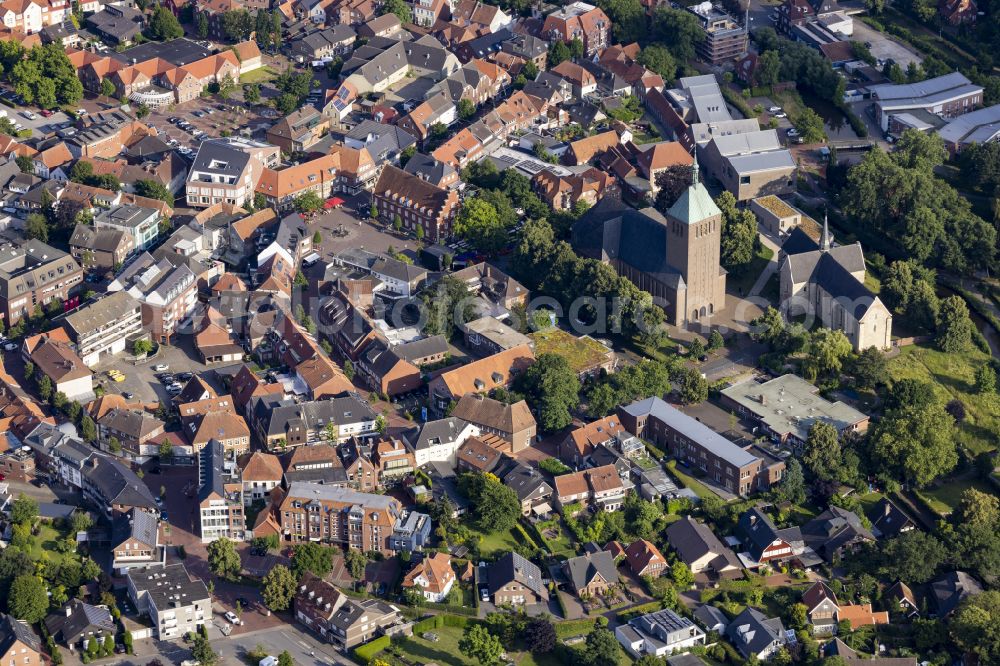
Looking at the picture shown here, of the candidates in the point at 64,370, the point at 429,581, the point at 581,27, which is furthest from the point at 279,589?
the point at 581,27

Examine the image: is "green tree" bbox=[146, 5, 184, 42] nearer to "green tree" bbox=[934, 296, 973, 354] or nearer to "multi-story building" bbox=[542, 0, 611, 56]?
"multi-story building" bbox=[542, 0, 611, 56]

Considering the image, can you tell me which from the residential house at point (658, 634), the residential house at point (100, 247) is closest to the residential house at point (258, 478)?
the residential house at point (658, 634)

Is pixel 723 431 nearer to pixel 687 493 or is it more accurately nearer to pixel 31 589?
pixel 687 493

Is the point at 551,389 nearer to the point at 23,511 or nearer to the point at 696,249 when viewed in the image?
the point at 696,249

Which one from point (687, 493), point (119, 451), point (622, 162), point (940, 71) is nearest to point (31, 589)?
point (119, 451)

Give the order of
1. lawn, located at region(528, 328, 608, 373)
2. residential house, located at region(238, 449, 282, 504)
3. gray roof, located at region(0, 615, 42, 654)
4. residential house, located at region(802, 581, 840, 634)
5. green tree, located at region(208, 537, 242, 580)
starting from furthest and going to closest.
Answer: lawn, located at region(528, 328, 608, 373)
residential house, located at region(238, 449, 282, 504)
green tree, located at region(208, 537, 242, 580)
residential house, located at region(802, 581, 840, 634)
gray roof, located at region(0, 615, 42, 654)

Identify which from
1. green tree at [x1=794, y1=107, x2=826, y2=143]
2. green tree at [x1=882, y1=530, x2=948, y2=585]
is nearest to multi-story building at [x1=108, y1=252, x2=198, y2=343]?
green tree at [x1=882, y1=530, x2=948, y2=585]

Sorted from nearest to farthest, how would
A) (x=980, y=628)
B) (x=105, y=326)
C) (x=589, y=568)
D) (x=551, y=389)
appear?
(x=980, y=628) → (x=589, y=568) → (x=551, y=389) → (x=105, y=326)
